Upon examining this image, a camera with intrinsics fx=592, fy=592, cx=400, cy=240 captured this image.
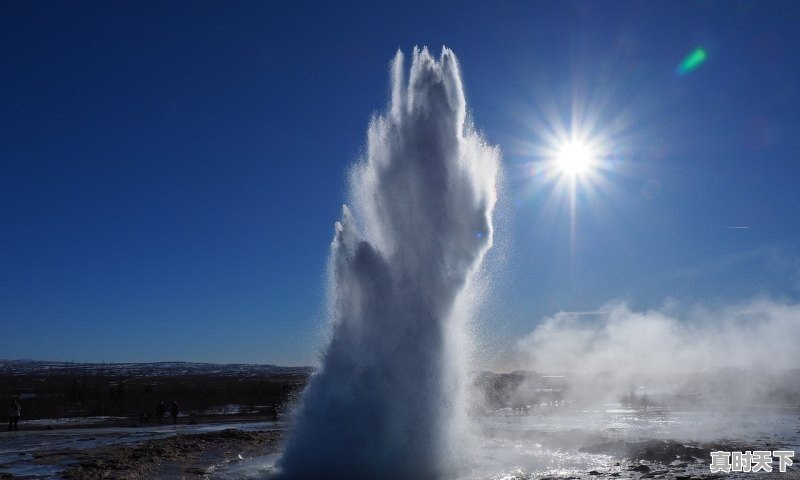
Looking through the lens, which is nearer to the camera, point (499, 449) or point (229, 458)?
point (229, 458)

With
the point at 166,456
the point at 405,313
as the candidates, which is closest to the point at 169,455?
the point at 166,456

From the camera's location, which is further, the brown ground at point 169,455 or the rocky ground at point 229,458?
the brown ground at point 169,455

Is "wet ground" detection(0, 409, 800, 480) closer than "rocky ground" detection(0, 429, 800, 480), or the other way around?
"rocky ground" detection(0, 429, 800, 480)

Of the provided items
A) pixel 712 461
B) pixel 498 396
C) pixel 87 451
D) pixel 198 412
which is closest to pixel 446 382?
pixel 712 461

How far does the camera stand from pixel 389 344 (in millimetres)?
16531

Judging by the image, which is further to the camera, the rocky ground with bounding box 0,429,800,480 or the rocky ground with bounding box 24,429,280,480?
the rocky ground with bounding box 24,429,280,480

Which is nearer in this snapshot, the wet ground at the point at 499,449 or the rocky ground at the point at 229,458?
the rocky ground at the point at 229,458

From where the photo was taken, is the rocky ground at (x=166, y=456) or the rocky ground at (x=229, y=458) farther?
the rocky ground at (x=166, y=456)

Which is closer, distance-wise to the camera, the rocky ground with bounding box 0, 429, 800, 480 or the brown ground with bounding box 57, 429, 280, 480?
the rocky ground with bounding box 0, 429, 800, 480

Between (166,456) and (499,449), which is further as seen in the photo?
(499,449)

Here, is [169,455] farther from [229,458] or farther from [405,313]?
[405,313]

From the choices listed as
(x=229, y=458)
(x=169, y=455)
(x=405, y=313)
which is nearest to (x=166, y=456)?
(x=169, y=455)

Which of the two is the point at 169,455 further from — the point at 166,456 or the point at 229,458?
the point at 229,458

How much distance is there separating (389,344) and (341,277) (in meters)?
2.88
